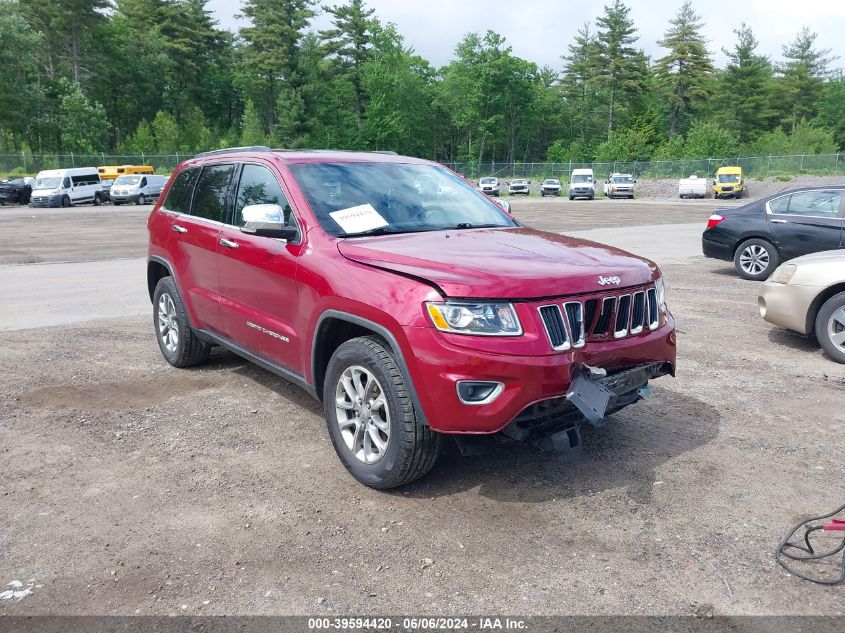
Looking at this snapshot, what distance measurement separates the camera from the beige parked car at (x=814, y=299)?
656cm

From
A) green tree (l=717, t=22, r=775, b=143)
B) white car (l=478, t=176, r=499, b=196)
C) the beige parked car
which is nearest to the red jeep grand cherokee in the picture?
the beige parked car

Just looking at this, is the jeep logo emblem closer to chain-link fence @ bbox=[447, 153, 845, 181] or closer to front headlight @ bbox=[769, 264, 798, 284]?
front headlight @ bbox=[769, 264, 798, 284]

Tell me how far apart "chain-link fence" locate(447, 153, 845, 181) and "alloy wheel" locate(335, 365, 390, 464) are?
60446 mm

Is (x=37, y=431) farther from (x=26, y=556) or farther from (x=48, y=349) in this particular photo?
(x=48, y=349)

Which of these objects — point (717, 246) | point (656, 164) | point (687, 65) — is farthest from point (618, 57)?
point (717, 246)

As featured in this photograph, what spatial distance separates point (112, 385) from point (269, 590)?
11.4 ft

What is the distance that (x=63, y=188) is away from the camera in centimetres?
3650

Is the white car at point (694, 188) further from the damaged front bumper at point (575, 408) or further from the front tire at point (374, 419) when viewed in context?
the front tire at point (374, 419)

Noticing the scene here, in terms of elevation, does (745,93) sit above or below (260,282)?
above

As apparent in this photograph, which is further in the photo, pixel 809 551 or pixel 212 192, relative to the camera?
pixel 212 192

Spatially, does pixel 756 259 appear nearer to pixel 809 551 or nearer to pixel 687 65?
pixel 809 551

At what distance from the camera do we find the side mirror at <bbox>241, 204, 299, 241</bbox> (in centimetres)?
424

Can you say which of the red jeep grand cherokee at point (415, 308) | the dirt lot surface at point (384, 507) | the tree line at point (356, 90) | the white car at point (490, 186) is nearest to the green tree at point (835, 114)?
the tree line at point (356, 90)

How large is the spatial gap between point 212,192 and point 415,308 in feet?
9.22
